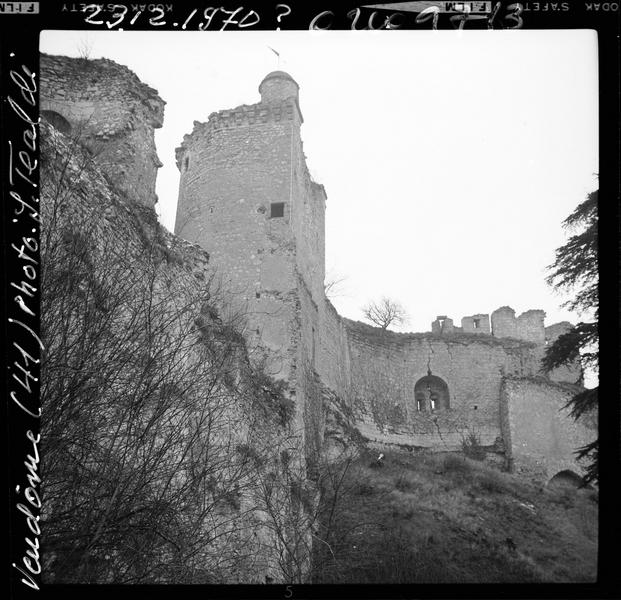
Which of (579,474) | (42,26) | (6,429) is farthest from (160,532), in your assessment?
(579,474)

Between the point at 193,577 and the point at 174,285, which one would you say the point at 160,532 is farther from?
the point at 174,285

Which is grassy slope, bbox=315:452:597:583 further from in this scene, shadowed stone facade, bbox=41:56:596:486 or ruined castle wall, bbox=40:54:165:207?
ruined castle wall, bbox=40:54:165:207

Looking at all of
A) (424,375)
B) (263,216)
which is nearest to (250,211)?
(263,216)

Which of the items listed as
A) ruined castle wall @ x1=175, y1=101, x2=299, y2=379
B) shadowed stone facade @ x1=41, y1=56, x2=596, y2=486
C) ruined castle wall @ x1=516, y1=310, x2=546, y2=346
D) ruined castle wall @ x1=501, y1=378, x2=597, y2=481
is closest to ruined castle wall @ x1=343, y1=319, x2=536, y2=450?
shadowed stone facade @ x1=41, y1=56, x2=596, y2=486

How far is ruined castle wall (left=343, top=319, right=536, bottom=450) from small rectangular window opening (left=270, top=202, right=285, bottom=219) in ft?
29.5

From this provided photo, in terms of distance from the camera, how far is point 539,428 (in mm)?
25562

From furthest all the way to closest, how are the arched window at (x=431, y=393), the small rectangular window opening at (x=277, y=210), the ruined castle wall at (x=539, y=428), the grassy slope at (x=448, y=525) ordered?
the arched window at (x=431, y=393) < the ruined castle wall at (x=539, y=428) < the small rectangular window opening at (x=277, y=210) < the grassy slope at (x=448, y=525)

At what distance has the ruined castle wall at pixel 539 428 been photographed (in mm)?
24281

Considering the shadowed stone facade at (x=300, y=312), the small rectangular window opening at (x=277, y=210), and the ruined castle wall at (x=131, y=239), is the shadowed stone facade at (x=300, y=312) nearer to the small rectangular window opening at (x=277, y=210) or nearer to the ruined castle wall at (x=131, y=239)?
Result: the small rectangular window opening at (x=277, y=210)

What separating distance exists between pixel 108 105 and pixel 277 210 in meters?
8.37

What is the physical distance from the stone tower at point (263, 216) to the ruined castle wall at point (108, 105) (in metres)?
6.43

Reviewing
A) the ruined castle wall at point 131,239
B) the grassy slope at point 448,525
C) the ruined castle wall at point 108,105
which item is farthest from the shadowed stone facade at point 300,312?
the grassy slope at point 448,525

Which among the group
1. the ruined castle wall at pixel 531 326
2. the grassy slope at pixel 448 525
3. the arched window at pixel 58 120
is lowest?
the grassy slope at pixel 448 525

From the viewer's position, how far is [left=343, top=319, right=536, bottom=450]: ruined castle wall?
26250 mm
